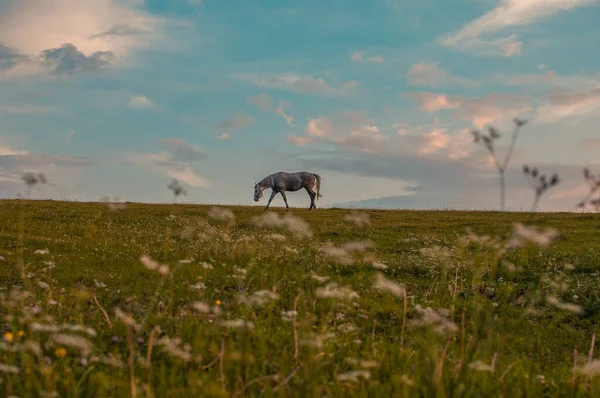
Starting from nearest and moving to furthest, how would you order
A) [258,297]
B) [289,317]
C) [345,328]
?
[258,297], [289,317], [345,328]

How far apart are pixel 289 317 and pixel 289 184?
38.1m

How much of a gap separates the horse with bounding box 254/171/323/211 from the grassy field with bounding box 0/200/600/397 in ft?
65.2

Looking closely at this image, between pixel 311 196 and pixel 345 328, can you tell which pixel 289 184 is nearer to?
pixel 311 196

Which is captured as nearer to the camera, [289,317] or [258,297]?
[258,297]

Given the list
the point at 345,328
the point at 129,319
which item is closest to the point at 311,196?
the point at 345,328

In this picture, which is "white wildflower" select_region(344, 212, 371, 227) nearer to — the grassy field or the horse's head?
the grassy field

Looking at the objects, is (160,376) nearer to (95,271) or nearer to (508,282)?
(95,271)

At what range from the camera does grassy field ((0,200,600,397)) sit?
5688mm

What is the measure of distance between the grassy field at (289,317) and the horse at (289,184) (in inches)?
783

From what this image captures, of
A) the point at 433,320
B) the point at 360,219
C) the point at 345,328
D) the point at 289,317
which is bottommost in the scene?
the point at 345,328

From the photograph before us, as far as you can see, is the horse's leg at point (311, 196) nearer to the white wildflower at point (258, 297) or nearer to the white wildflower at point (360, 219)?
the white wildflower at point (360, 219)

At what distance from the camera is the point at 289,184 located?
46125mm

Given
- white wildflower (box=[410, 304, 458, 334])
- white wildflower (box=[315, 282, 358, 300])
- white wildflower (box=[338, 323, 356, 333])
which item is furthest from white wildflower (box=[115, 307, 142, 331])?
white wildflower (box=[410, 304, 458, 334])

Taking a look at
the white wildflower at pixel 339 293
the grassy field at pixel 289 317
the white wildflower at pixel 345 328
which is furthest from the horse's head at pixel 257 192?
the white wildflower at pixel 339 293
